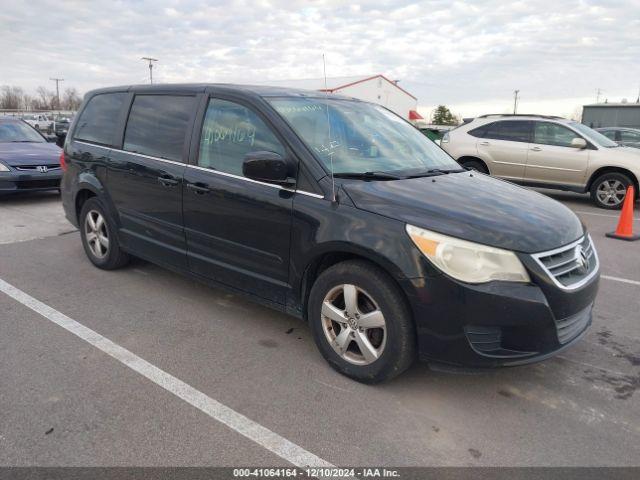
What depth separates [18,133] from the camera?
10.6 meters

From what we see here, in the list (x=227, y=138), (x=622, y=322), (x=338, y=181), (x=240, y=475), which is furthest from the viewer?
(x=622, y=322)

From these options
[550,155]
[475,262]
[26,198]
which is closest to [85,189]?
[475,262]

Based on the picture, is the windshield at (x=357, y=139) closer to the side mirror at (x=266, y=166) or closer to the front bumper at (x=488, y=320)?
the side mirror at (x=266, y=166)

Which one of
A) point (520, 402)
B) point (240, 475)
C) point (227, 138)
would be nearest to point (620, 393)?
point (520, 402)

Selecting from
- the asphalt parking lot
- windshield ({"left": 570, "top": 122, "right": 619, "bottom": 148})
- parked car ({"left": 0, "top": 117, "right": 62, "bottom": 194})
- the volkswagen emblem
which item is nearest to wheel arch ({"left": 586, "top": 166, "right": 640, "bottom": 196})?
windshield ({"left": 570, "top": 122, "right": 619, "bottom": 148})

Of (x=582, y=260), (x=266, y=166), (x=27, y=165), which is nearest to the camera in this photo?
(x=582, y=260)

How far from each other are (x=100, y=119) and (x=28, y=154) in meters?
5.13

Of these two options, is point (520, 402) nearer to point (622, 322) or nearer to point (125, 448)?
point (622, 322)

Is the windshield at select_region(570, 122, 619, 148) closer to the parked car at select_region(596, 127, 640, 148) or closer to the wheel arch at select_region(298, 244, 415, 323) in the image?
the parked car at select_region(596, 127, 640, 148)

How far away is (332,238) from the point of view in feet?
10.2

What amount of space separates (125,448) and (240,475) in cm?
62

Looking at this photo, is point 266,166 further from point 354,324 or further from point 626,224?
point 626,224

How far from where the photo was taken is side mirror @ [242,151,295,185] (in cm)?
325

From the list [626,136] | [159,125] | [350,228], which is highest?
[626,136]
